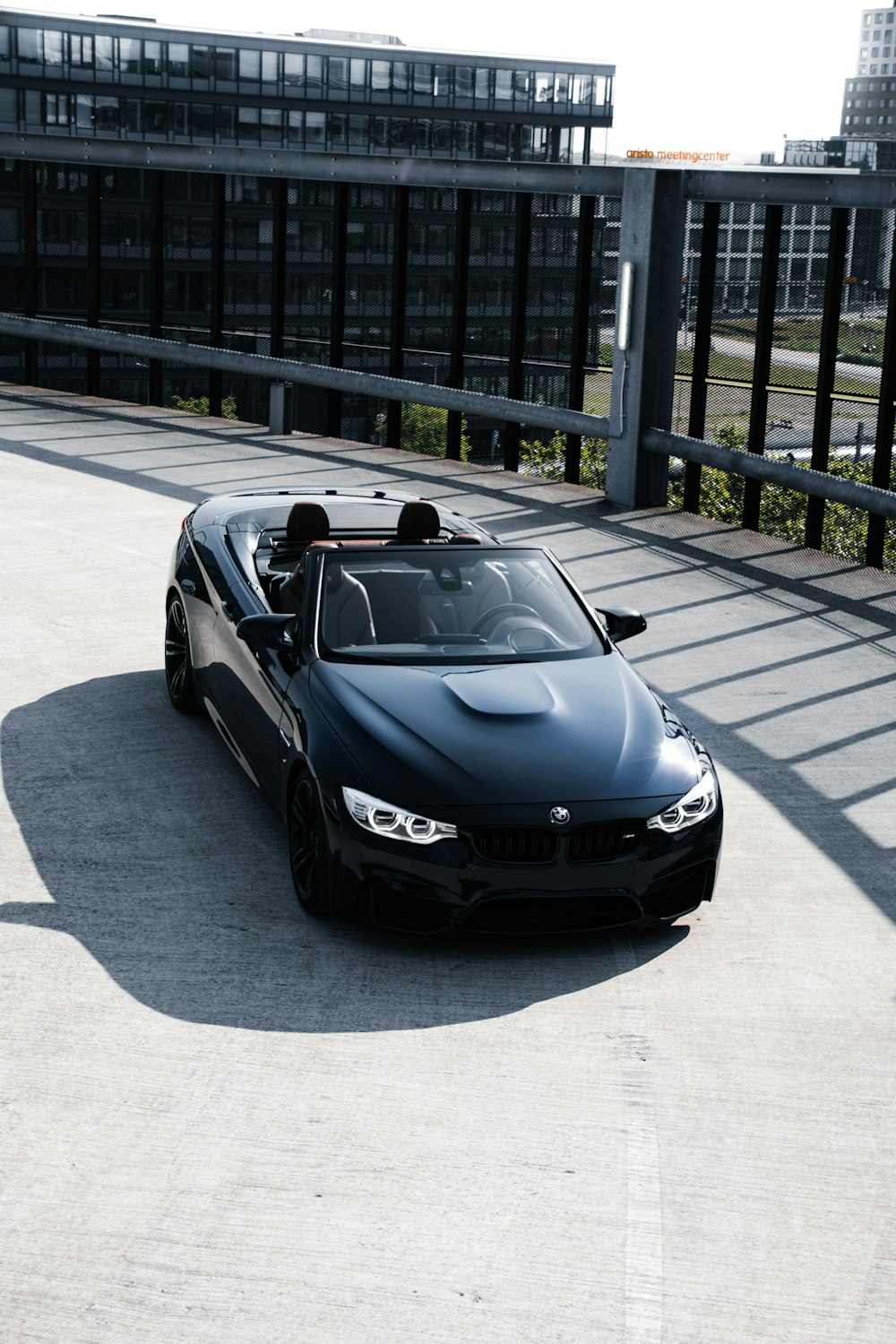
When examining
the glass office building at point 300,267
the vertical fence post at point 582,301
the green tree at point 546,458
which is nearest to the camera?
the vertical fence post at point 582,301

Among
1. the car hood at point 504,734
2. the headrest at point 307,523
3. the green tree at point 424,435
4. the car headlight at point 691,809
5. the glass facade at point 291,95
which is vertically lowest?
the green tree at point 424,435

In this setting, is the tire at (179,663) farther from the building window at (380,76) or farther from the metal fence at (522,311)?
the building window at (380,76)

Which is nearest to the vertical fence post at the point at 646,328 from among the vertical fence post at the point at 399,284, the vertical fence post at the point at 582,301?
the vertical fence post at the point at 582,301

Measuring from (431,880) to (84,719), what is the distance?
3570mm

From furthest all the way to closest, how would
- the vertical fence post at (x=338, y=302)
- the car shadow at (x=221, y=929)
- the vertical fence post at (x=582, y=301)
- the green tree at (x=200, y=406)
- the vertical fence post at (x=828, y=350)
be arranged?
1. the green tree at (x=200, y=406)
2. the vertical fence post at (x=338, y=302)
3. the vertical fence post at (x=582, y=301)
4. the vertical fence post at (x=828, y=350)
5. the car shadow at (x=221, y=929)

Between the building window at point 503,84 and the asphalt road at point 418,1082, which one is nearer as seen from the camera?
the asphalt road at point 418,1082

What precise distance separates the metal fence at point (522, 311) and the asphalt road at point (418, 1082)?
5.65 meters

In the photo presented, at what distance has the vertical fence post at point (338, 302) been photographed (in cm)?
1895

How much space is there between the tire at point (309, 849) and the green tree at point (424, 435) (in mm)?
12421

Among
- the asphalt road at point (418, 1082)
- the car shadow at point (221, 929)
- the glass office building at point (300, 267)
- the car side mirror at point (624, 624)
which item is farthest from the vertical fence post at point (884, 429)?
the car shadow at point (221, 929)

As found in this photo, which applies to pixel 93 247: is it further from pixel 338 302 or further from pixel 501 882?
pixel 501 882

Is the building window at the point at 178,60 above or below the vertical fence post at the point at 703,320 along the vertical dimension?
above

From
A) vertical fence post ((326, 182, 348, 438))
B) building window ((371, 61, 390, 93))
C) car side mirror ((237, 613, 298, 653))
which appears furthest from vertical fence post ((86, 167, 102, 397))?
building window ((371, 61, 390, 93))

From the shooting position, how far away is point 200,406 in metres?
23.8
